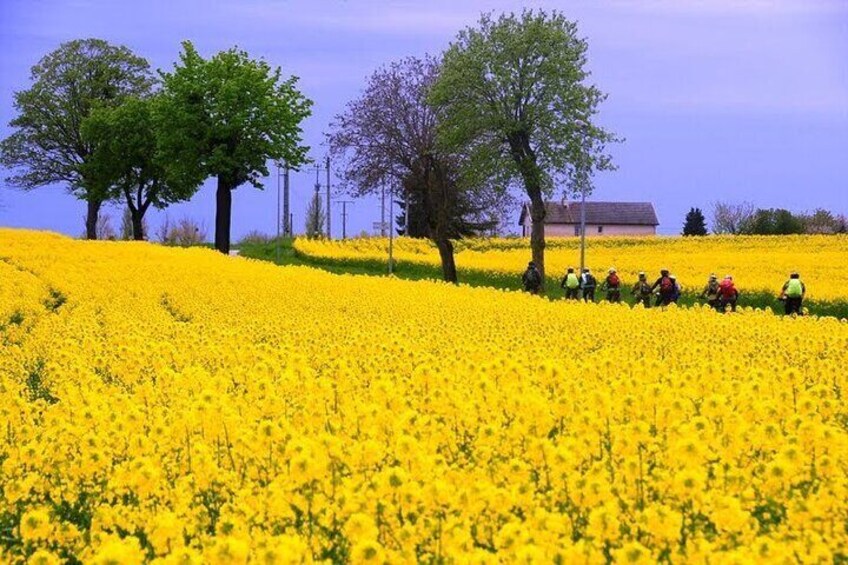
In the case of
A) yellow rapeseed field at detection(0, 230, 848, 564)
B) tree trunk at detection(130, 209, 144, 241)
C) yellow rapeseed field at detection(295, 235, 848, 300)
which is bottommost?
yellow rapeseed field at detection(0, 230, 848, 564)

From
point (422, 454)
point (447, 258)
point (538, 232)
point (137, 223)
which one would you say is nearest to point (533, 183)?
point (538, 232)

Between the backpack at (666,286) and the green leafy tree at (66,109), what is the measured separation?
5993 centimetres

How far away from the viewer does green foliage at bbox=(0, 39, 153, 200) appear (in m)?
86.0

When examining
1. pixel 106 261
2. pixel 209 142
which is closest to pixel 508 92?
pixel 106 261

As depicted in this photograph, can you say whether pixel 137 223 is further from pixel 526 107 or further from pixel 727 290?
pixel 727 290

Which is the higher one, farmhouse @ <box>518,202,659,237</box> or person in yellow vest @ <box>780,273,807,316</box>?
farmhouse @ <box>518,202,659,237</box>

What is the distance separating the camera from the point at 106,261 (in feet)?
130

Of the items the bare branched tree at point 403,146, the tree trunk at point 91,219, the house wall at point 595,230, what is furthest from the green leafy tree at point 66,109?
the house wall at point 595,230

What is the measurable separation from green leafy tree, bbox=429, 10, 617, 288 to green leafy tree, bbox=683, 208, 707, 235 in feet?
217

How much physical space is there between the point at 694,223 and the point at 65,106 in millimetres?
63138

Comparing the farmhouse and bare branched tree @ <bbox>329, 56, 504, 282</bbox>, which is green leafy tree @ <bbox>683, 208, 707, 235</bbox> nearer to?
the farmhouse

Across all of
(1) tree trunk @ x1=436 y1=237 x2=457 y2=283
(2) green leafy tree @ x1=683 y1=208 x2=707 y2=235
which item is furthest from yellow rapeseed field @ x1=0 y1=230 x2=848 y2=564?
(2) green leafy tree @ x1=683 y1=208 x2=707 y2=235

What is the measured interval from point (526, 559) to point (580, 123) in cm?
4605

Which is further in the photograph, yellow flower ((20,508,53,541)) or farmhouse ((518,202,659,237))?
farmhouse ((518,202,659,237))
